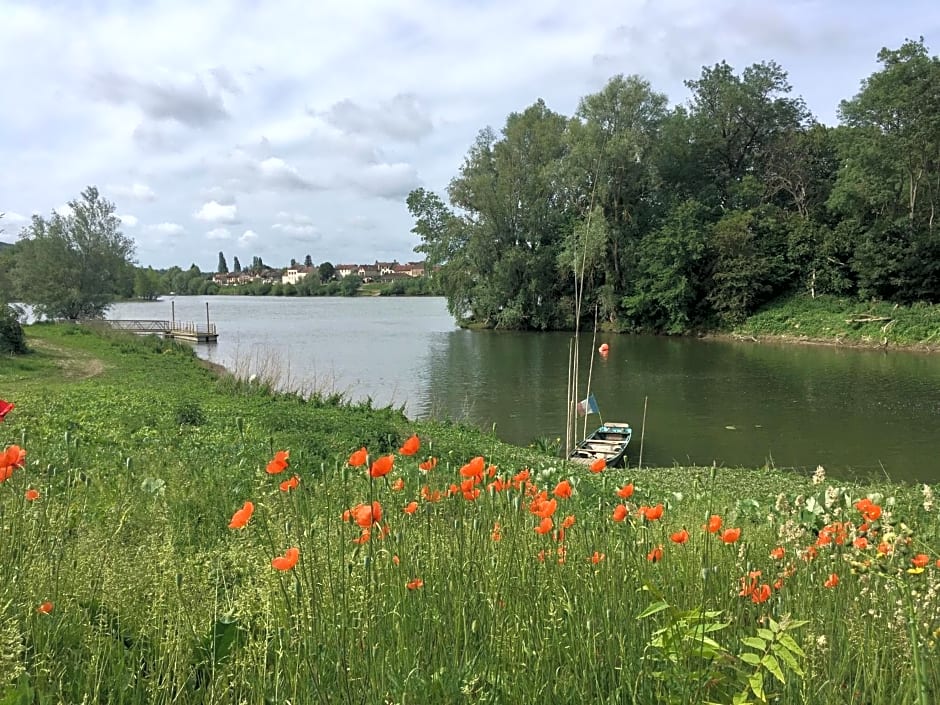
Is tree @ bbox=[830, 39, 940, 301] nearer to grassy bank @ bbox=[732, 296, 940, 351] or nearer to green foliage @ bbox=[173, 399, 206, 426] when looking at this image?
grassy bank @ bbox=[732, 296, 940, 351]

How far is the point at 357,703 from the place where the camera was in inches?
50.4

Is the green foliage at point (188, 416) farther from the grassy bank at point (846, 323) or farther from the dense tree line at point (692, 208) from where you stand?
the grassy bank at point (846, 323)

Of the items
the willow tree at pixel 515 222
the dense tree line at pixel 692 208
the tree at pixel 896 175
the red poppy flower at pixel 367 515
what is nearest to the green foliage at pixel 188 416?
the red poppy flower at pixel 367 515

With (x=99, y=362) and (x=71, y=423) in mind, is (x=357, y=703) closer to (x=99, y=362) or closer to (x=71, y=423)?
(x=71, y=423)

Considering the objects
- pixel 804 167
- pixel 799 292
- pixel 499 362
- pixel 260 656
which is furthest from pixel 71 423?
pixel 804 167

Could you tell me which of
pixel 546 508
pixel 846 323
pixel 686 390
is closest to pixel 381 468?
pixel 546 508

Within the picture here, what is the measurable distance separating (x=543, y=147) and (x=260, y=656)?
A: 3989 cm

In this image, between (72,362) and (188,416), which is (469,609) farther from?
(72,362)

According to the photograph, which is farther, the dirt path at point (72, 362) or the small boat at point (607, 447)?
the dirt path at point (72, 362)

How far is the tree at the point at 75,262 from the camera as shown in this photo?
3538 cm

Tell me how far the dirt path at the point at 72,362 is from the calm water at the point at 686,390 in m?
4.17

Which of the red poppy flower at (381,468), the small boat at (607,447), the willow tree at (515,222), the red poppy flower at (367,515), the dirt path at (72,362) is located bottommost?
the small boat at (607,447)

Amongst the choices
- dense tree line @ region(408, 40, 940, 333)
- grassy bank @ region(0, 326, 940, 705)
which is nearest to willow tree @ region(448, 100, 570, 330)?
dense tree line @ region(408, 40, 940, 333)

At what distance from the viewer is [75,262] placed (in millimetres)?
35969
